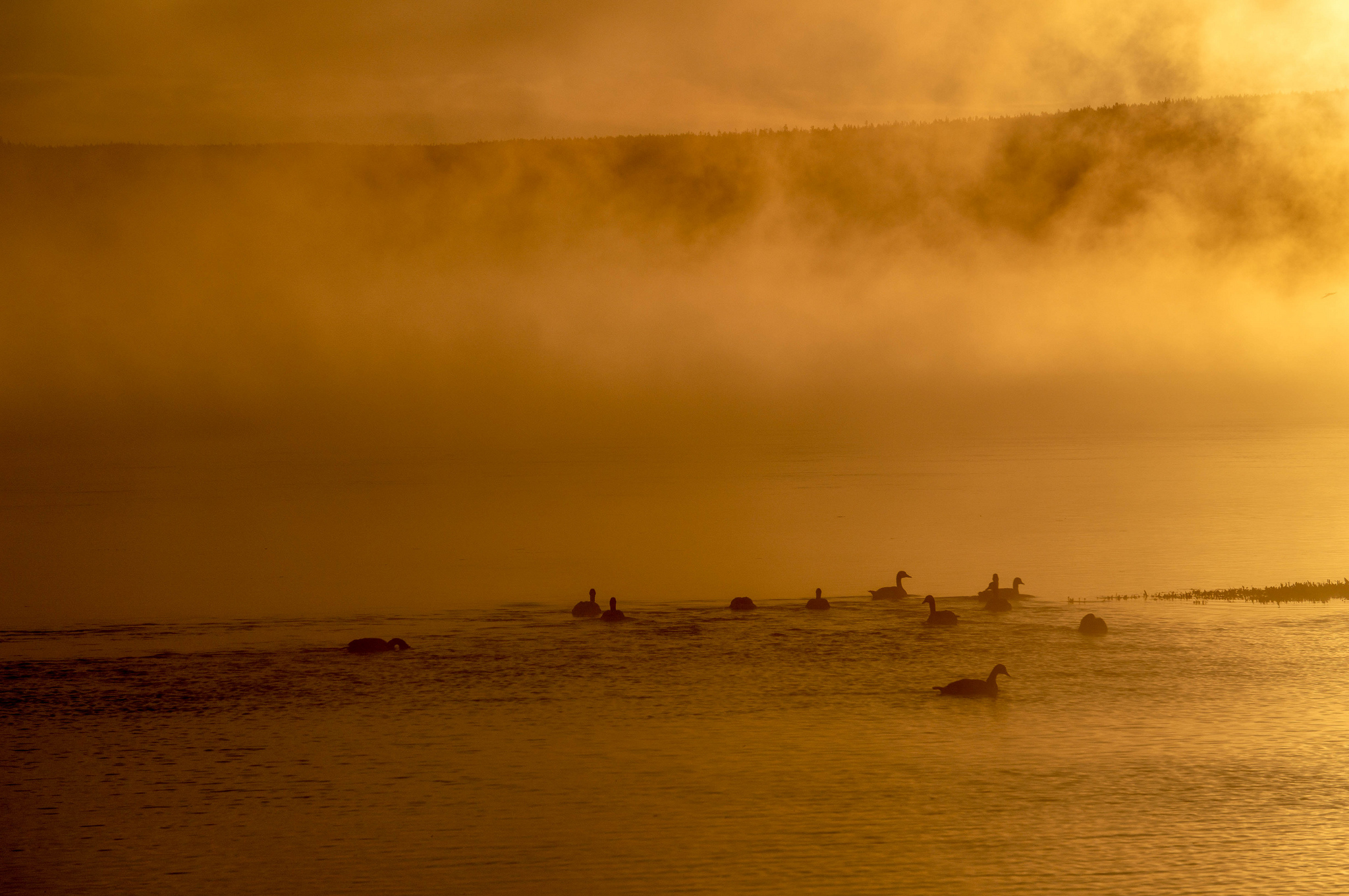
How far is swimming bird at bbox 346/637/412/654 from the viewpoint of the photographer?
2412 cm

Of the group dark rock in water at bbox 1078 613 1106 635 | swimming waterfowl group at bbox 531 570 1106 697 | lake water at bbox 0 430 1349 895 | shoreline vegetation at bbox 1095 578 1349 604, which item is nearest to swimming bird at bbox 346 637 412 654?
swimming waterfowl group at bbox 531 570 1106 697

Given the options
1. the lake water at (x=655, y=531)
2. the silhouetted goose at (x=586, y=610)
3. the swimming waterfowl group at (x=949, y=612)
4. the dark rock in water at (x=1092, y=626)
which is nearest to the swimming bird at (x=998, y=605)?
the swimming waterfowl group at (x=949, y=612)

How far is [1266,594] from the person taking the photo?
92.1 ft

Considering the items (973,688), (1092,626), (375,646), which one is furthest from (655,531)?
(973,688)

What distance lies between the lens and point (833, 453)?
87.1 metres

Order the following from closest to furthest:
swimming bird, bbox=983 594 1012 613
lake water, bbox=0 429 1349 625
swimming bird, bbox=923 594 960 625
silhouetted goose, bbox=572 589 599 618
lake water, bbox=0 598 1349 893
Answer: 1. lake water, bbox=0 598 1349 893
2. swimming bird, bbox=923 594 960 625
3. swimming bird, bbox=983 594 1012 613
4. silhouetted goose, bbox=572 589 599 618
5. lake water, bbox=0 429 1349 625

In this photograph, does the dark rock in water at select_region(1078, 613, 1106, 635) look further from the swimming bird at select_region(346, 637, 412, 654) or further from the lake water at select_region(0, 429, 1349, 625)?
the swimming bird at select_region(346, 637, 412, 654)

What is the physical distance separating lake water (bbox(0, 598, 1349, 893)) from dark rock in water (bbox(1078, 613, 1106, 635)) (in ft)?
0.82

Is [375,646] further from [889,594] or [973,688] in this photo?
[889,594]

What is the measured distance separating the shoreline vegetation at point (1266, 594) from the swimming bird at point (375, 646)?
43.7 ft

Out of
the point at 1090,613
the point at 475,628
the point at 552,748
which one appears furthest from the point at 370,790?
the point at 1090,613

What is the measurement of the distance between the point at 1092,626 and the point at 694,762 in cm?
954

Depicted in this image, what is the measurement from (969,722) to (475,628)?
11.0 m

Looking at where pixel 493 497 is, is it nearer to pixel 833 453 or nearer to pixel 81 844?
pixel 833 453
